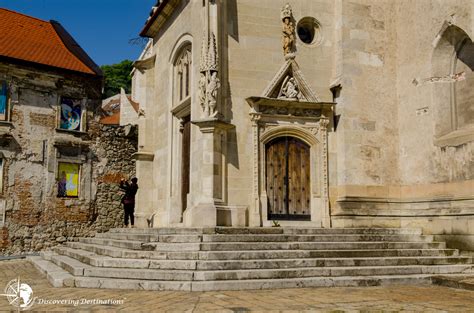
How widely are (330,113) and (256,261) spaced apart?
18.6ft

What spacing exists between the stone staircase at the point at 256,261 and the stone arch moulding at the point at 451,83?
9.04 feet

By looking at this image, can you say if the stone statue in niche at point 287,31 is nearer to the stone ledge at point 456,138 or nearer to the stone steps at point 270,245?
the stone ledge at point 456,138

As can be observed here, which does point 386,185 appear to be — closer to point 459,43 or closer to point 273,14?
point 459,43

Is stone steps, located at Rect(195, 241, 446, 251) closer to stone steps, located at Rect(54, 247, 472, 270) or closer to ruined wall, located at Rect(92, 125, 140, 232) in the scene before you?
stone steps, located at Rect(54, 247, 472, 270)

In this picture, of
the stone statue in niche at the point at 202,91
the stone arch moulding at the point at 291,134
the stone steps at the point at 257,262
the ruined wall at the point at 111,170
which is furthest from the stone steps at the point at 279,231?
the ruined wall at the point at 111,170

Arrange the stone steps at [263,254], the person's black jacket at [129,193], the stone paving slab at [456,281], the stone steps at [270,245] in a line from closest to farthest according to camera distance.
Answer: the stone paving slab at [456,281] → the stone steps at [263,254] → the stone steps at [270,245] → the person's black jacket at [129,193]

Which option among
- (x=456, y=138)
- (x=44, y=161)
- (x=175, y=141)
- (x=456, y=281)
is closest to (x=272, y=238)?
(x=456, y=281)

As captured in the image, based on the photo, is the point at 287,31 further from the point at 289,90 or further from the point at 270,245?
the point at 270,245

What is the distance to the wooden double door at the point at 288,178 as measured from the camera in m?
12.7

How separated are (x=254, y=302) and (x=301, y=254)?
2.94 metres

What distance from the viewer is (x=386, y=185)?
13.0 metres

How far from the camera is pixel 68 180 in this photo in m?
22.0

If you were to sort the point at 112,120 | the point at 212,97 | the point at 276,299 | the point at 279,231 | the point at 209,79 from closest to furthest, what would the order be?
the point at 276,299, the point at 279,231, the point at 212,97, the point at 209,79, the point at 112,120

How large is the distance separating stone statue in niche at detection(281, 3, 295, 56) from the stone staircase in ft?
16.2
